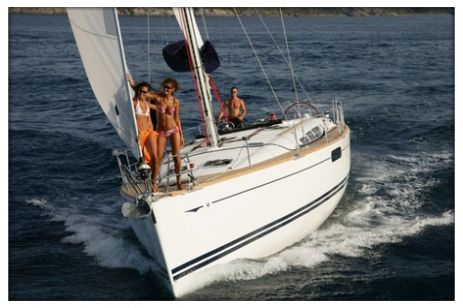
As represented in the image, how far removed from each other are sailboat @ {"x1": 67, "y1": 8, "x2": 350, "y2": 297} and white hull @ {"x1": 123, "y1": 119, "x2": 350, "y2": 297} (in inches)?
0.7

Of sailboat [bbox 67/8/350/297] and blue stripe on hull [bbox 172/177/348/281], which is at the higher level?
sailboat [bbox 67/8/350/297]

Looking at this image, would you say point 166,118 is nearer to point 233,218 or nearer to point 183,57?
point 233,218

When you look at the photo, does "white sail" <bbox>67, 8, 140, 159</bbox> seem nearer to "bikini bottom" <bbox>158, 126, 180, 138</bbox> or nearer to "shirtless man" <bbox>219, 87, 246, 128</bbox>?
"bikini bottom" <bbox>158, 126, 180, 138</bbox>

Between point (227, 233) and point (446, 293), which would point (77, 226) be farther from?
point (446, 293)

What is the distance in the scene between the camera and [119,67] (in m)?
10.6

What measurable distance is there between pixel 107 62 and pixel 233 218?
3461 mm

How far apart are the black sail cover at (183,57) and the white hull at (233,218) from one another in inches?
105

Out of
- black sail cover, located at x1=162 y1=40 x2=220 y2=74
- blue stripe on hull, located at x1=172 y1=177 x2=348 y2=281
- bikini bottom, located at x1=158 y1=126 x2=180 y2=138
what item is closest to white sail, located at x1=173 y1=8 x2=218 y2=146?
black sail cover, located at x1=162 y1=40 x2=220 y2=74

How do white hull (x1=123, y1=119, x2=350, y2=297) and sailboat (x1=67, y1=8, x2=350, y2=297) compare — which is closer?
sailboat (x1=67, y1=8, x2=350, y2=297)

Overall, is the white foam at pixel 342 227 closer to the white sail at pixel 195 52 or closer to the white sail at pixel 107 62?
the white sail at pixel 107 62

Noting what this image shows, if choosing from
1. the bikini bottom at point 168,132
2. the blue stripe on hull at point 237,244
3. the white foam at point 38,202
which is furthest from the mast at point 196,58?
the white foam at point 38,202

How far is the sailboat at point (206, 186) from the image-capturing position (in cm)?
1086

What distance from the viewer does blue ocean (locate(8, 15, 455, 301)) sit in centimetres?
1184

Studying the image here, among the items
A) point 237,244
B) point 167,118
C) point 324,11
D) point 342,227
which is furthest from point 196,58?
point 324,11
